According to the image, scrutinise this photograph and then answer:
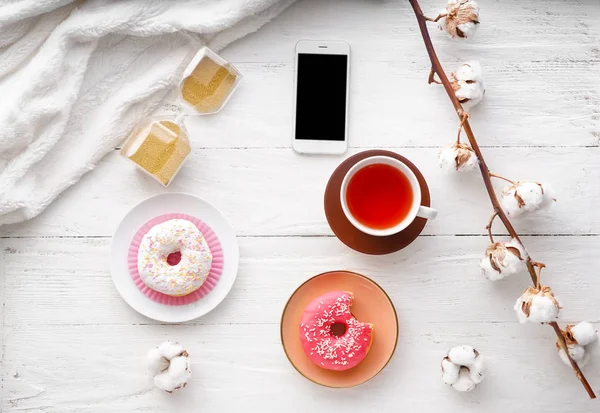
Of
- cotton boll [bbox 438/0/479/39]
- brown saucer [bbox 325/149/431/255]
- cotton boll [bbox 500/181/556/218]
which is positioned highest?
cotton boll [bbox 438/0/479/39]

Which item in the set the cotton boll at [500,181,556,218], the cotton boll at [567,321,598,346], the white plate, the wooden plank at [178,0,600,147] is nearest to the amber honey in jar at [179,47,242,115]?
the wooden plank at [178,0,600,147]

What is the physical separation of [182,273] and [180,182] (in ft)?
0.53

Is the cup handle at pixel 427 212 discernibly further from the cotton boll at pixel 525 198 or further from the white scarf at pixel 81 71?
the white scarf at pixel 81 71

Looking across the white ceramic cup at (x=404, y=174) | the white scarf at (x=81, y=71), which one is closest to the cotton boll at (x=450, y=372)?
the white ceramic cup at (x=404, y=174)

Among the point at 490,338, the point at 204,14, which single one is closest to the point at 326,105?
the point at 204,14

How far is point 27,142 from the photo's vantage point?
1.02 m

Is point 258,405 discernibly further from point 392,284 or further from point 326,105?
point 326,105

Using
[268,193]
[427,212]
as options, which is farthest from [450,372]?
[268,193]

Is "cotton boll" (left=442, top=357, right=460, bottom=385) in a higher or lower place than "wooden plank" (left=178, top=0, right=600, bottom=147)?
lower

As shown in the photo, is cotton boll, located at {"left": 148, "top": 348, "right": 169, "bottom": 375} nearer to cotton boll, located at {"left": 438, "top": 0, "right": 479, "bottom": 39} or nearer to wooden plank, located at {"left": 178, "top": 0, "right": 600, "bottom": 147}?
wooden plank, located at {"left": 178, "top": 0, "right": 600, "bottom": 147}

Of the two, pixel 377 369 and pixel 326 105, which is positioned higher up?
pixel 326 105

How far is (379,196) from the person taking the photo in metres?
1.00

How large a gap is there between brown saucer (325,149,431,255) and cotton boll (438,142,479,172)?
5cm

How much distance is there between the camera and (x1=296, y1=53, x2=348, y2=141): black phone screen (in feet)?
3.49
